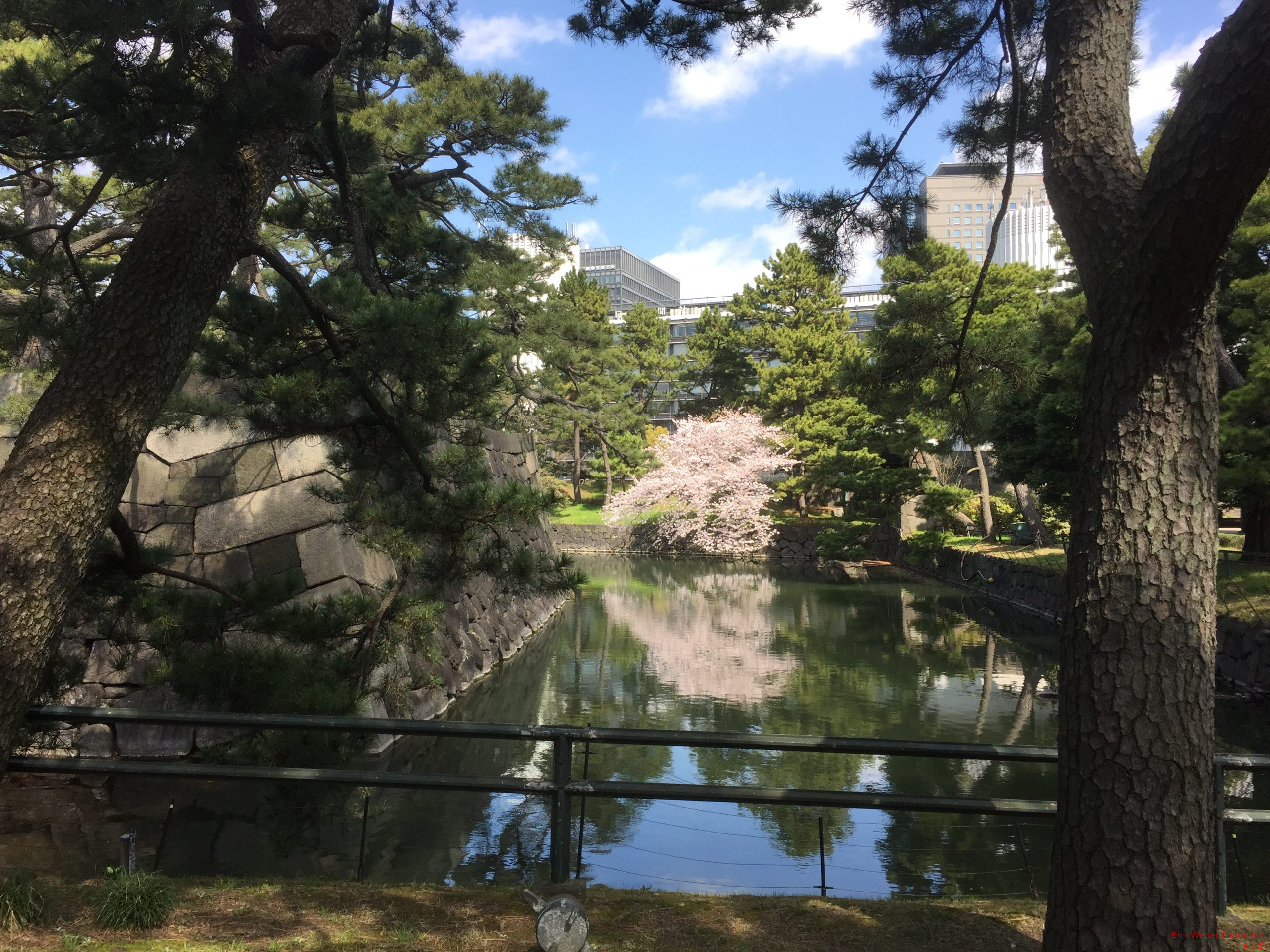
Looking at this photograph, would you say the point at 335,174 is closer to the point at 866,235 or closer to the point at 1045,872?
the point at 866,235

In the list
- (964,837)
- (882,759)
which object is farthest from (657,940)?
(882,759)

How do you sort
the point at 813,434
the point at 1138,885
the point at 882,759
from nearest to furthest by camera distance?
the point at 1138,885 < the point at 882,759 < the point at 813,434

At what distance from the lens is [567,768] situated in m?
2.49

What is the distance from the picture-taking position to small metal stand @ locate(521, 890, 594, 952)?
2105 mm

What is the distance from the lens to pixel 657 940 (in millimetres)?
2293

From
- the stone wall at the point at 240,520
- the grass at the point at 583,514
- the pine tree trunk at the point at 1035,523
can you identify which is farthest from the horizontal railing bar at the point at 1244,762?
the grass at the point at 583,514

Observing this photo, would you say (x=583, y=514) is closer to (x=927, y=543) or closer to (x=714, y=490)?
(x=714, y=490)

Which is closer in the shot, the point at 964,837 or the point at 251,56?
the point at 251,56

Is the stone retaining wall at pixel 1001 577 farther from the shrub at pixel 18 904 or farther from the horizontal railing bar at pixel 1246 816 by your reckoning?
the shrub at pixel 18 904

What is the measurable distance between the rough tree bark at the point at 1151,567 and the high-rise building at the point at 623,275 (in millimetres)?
67196

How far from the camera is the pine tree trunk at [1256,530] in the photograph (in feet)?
31.7

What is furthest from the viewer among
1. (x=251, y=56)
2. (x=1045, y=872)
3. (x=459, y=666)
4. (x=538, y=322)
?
(x=538, y=322)

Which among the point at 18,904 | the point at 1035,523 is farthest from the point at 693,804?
the point at 1035,523

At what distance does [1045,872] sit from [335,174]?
4910 mm
